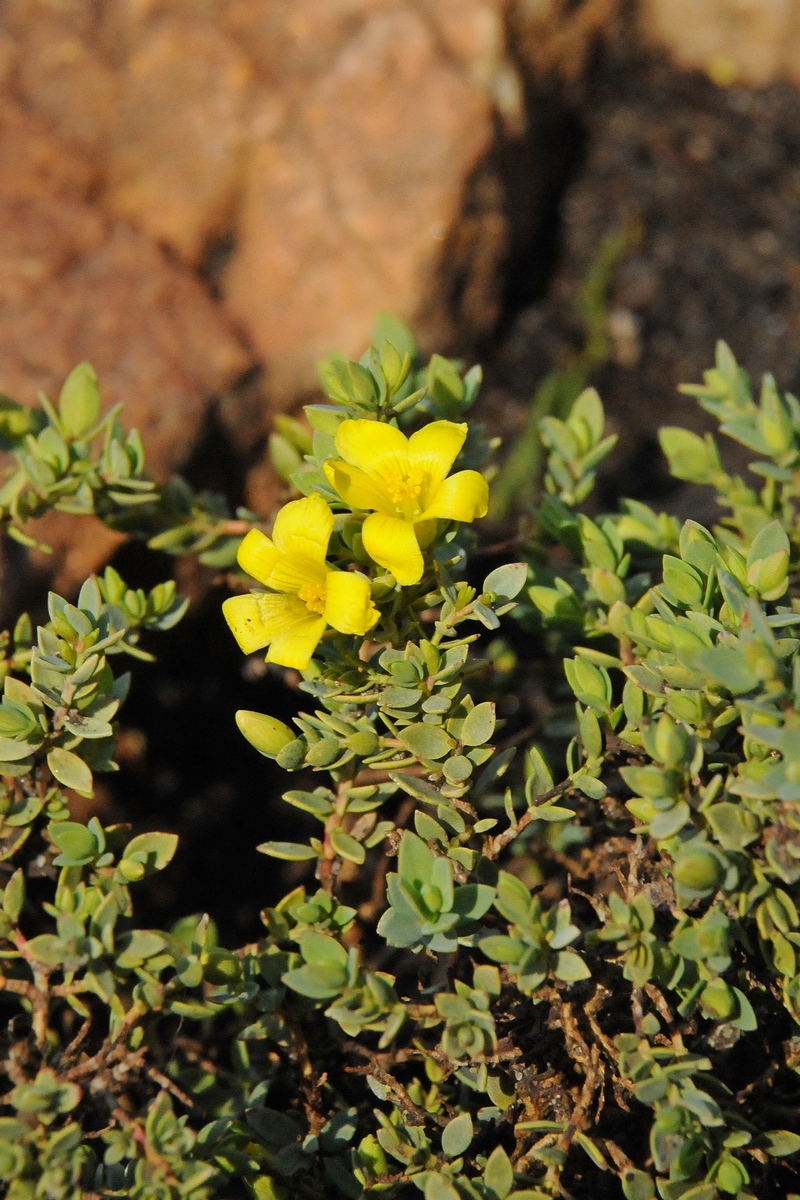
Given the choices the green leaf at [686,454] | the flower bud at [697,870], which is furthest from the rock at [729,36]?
the flower bud at [697,870]

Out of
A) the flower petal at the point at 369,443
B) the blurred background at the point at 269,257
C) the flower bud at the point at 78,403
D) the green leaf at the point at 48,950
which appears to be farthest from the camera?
the blurred background at the point at 269,257

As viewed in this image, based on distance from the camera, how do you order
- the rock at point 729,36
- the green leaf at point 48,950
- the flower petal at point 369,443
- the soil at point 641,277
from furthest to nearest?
the rock at point 729,36, the soil at point 641,277, the flower petal at point 369,443, the green leaf at point 48,950

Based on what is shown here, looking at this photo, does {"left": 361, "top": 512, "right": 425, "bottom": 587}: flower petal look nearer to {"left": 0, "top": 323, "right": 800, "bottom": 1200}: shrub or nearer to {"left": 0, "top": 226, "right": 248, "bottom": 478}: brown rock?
{"left": 0, "top": 323, "right": 800, "bottom": 1200}: shrub

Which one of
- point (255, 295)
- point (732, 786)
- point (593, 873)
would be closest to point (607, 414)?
point (255, 295)

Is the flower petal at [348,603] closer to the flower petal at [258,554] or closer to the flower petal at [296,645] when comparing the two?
the flower petal at [296,645]

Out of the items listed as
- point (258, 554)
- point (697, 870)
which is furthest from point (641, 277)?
point (697, 870)

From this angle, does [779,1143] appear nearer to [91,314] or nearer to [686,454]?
[686,454]
